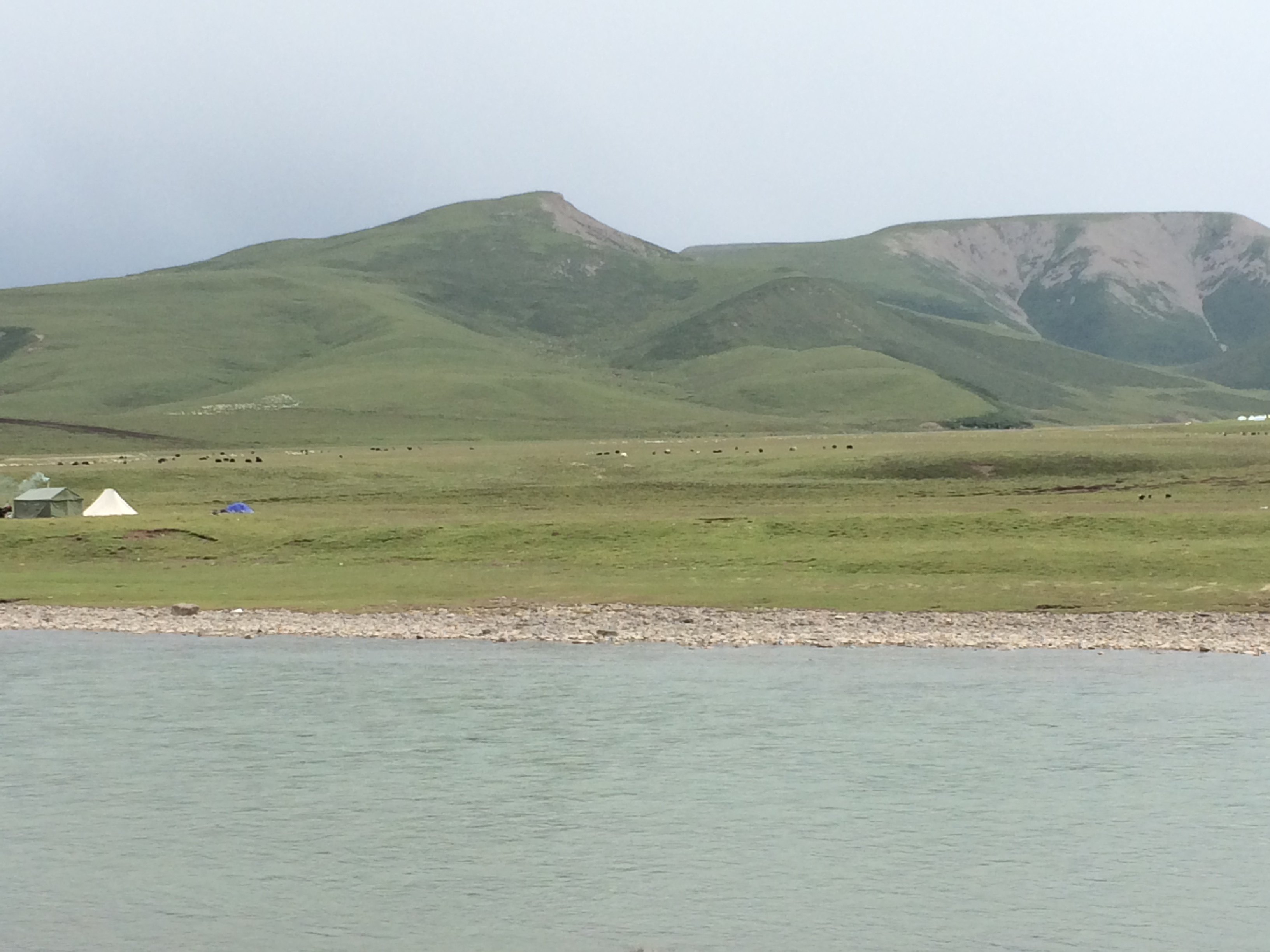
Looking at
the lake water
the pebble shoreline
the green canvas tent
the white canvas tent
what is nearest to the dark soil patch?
the white canvas tent

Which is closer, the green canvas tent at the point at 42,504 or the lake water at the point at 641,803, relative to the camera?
the lake water at the point at 641,803

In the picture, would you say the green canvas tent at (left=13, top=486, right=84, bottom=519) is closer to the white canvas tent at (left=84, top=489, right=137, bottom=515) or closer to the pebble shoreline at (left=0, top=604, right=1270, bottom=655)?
the white canvas tent at (left=84, top=489, right=137, bottom=515)

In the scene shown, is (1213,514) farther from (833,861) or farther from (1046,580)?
(833,861)

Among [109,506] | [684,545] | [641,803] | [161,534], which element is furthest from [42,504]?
[641,803]

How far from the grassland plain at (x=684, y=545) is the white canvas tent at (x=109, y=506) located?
11.4 feet

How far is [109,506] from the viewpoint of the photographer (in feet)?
263

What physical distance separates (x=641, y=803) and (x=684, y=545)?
120 ft

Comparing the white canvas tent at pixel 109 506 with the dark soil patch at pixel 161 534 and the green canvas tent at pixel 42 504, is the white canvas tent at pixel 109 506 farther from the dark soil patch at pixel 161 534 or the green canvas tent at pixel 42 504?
the dark soil patch at pixel 161 534

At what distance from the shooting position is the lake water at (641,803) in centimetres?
2225

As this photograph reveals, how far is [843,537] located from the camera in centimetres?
6506

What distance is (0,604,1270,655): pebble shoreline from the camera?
46156 mm

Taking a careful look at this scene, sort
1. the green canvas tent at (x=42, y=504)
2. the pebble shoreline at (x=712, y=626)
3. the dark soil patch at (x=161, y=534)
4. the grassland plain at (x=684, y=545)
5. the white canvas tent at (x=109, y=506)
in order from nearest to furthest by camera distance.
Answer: the pebble shoreline at (x=712, y=626)
the grassland plain at (x=684, y=545)
the dark soil patch at (x=161, y=534)
the white canvas tent at (x=109, y=506)
the green canvas tent at (x=42, y=504)

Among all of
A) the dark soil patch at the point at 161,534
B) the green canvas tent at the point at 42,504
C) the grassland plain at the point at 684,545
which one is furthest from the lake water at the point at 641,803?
the green canvas tent at the point at 42,504

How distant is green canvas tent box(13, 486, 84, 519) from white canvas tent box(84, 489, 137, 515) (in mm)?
1240
